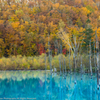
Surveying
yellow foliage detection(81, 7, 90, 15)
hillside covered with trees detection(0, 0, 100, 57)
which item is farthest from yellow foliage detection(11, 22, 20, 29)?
yellow foliage detection(81, 7, 90, 15)

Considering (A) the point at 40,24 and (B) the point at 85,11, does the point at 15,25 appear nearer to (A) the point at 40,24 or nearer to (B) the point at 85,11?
(A) the point at 40,24

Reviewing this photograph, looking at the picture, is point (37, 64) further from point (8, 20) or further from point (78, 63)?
point (8, 20)

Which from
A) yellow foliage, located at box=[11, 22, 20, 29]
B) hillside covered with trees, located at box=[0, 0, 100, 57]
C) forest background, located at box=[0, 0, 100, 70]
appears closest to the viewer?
forest background, located at box=[0, 0, 100, 70]

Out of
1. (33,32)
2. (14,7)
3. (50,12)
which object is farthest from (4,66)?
(14,7)

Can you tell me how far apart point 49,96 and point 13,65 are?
1933cm

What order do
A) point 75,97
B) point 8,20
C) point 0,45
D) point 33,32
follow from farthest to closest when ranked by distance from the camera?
point 8,20 → point 33,32 → point 0,45 → point 75,97

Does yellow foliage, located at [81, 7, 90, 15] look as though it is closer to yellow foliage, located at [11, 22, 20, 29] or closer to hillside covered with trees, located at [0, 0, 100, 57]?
hillside covered with trees, located at [0, 0, 100, 57]

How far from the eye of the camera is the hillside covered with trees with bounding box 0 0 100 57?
41.3 metres

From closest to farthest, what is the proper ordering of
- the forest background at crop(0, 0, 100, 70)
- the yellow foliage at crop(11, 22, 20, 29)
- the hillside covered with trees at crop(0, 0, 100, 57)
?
the forest background at crop(0, 0, 100, 70) → the hillside covered with trees at crop(0, 0, 100, 57) → the yellow foliage at crop(11, 22, 20, 29)

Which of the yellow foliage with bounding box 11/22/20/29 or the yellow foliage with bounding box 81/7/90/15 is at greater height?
the yellow foliage with bounding box 81/7/90/15

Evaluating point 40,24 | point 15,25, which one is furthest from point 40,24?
point 15,25

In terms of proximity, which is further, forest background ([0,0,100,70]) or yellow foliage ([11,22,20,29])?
yellow foliage ([11,22,20,29])

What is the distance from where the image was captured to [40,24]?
154ft

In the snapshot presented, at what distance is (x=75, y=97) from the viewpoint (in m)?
12.2
